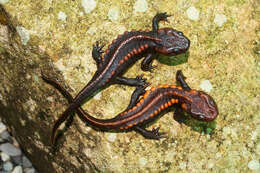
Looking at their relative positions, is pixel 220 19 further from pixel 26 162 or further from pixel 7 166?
pixel 7 166

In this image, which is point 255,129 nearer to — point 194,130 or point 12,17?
point 194,130

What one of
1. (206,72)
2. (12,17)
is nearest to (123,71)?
(206,72)

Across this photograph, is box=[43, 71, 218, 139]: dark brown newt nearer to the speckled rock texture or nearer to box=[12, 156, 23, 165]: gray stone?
the speckled rock texture

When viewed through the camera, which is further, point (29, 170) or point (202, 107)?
point (29, 170)

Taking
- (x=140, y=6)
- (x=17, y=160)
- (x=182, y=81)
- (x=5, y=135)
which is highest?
(x=140, y=6)

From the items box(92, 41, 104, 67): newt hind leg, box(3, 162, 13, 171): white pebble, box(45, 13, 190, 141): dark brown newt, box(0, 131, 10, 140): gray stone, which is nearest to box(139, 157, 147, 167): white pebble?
box(45, 13, 190, 141): dark brown newt

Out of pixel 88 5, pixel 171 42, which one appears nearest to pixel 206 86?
pixel 171 42
